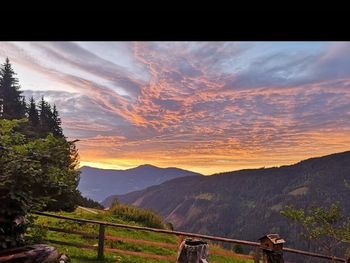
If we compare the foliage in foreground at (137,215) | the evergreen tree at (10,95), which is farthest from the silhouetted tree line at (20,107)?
the foliage in foreground at (137,215)

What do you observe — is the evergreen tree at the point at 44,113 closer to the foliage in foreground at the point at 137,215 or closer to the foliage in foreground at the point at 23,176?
the foliage in foreground at the point at 137,215

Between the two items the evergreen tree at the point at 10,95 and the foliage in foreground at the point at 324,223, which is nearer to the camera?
the foliage in foreground at the point at 324,223

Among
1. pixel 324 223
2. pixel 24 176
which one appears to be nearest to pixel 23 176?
pixel 24 176

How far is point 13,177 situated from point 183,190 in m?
157

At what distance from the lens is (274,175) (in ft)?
467

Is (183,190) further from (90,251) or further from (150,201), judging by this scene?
(90,251)

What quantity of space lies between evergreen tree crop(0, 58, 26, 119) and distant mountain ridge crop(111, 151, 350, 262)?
72.9 m

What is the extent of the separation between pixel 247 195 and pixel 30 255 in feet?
431

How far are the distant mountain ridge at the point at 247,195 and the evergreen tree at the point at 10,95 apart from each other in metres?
72.9

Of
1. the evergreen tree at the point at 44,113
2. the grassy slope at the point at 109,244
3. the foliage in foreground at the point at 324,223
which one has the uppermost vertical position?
the evergreen tree at the point at 44,113

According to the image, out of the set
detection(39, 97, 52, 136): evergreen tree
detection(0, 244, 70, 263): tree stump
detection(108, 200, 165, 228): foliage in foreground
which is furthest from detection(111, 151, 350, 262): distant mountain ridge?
detection(0, 244, 70, 263): tree stump

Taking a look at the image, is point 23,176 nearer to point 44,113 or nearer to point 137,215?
point 137,215

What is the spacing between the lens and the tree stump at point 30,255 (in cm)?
677
